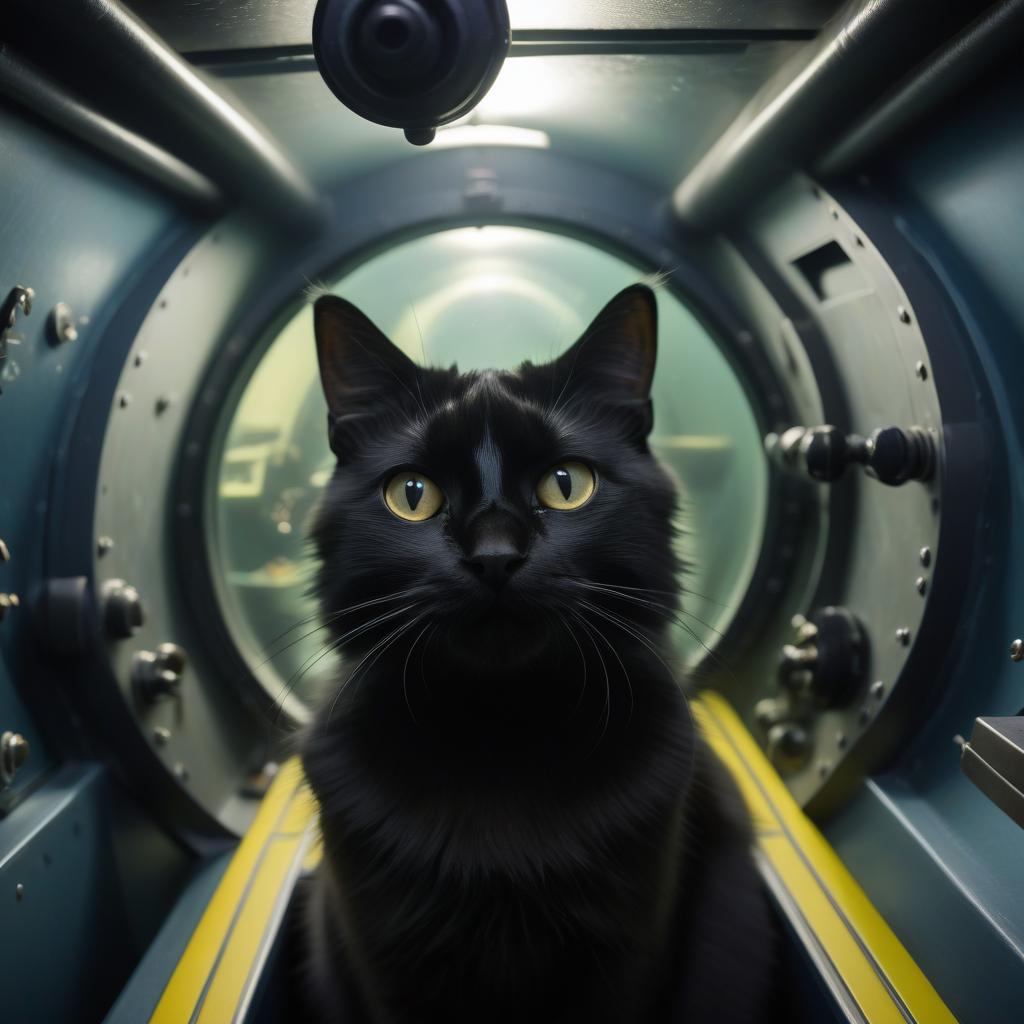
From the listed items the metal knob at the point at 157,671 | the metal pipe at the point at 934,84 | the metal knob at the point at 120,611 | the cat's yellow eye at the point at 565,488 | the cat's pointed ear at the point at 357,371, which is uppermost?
the metal pipe at the point at 934,84

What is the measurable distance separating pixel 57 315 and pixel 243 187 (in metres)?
0.27

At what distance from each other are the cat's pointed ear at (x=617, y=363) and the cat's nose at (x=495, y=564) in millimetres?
240

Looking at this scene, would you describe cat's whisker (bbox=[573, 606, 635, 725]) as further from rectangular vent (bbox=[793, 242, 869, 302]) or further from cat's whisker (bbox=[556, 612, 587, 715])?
rectangular vent (bbox=[793, 242, 869, 302])

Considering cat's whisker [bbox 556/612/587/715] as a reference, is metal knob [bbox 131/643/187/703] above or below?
below

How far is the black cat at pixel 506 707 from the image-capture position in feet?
2.32

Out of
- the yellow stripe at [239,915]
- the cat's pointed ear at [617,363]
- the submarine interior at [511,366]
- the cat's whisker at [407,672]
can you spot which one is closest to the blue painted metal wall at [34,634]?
the submarine interior at [511,366]

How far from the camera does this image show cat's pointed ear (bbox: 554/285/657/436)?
83cm

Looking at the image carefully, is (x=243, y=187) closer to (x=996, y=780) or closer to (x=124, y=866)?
(x=124, y=866)

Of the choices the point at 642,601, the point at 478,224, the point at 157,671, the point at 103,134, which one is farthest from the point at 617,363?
the point at 157,671

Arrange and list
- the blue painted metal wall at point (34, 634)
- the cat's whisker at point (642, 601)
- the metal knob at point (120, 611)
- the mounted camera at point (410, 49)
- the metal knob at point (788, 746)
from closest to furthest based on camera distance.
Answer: the mounted camera at point (410, 49) < the cat's whisker at point (642, 601) < the blue painted metal wall at point (34, 634) < the metal knob at point (120, 611) < the metal knob at point (788, 746)

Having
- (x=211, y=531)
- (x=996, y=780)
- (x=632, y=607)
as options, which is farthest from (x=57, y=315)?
(x=996, y=780)

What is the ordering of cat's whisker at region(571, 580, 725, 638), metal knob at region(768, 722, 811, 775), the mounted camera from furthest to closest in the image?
metal knob at region(768, 722, 811, 775) < cat's whisker at region(571, 580, 725, 638) < the mounted camera

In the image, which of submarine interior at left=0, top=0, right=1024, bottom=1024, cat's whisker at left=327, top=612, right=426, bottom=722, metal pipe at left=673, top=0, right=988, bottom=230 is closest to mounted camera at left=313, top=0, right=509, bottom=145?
submarine interior at left=0, top=0, right=1024, bottom=1024

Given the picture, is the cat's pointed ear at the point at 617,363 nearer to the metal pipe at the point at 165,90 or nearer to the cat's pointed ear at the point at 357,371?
the cat's pointed ear at the point at 357,371
